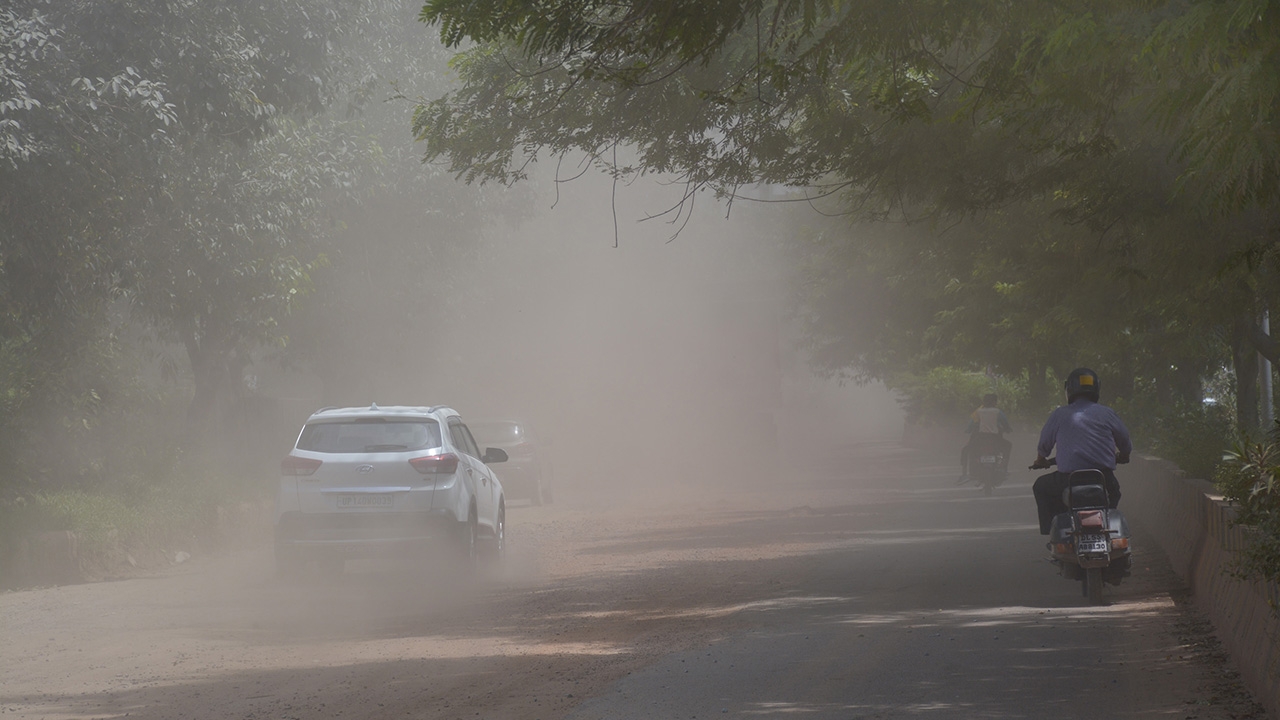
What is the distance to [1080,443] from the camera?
10.7 meters

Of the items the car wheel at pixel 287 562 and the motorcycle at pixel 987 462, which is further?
the motorcycle at pixel 987 462

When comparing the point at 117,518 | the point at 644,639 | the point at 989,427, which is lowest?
the point at 644,639

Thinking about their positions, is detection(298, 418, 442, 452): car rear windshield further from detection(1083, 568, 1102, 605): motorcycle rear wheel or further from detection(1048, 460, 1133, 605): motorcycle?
detection(1083, 568, 1102, 605): motorcycle rear wheel

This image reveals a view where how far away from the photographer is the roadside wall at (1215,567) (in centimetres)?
667

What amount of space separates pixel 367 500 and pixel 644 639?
4.79m

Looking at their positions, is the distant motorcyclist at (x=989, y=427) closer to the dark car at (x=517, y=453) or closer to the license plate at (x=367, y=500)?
the dark car at (x=517, y=453)

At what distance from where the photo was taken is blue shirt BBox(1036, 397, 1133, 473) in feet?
35.0

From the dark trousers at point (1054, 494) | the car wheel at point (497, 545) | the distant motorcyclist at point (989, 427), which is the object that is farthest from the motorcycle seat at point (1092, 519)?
the distant motorcyclist at point (989, 427)

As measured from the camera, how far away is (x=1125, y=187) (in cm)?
1023

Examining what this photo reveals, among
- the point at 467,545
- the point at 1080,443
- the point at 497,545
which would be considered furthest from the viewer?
the point at 497,545

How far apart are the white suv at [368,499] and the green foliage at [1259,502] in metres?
7.89

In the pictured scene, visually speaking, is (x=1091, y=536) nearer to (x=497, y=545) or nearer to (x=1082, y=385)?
(x=1082, y=385)

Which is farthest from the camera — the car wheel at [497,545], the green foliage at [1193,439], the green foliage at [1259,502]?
the car wheel at [497,545]

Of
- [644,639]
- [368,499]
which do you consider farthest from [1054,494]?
[368,499]
